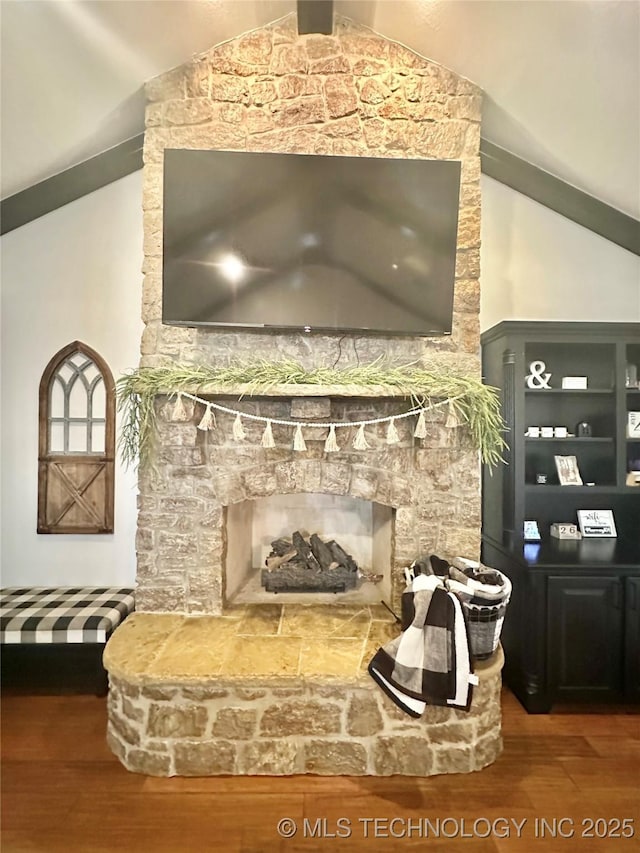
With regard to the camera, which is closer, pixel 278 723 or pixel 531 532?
pixel 278 723

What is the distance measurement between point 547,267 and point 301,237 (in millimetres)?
1880

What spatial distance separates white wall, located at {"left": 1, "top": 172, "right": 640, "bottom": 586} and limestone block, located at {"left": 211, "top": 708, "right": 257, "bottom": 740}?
1522mm

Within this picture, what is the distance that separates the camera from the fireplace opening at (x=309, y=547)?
2.76 metres

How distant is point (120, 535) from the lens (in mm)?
A: 3229

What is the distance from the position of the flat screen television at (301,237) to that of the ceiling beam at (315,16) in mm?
688

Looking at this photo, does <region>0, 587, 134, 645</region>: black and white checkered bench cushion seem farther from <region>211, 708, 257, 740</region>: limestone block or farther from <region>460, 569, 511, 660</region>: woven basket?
<region>460, 569, 511, 660</region>: woven basket

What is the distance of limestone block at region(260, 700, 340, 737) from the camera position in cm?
200

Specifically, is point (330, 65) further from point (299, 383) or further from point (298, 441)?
point (298, 441)

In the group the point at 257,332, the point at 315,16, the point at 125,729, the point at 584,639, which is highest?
the point at 315,16

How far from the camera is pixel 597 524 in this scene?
3.04 m

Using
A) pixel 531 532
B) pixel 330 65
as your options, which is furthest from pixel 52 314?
pixel 531 532

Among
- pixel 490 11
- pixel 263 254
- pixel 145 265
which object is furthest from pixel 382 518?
pixel 490 11

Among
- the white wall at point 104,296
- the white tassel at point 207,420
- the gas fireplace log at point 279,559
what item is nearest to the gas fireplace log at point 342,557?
the gas fireplace log at point 279,559

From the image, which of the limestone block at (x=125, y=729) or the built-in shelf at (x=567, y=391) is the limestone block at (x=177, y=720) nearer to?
the limestone block at (x=125, y=729)
